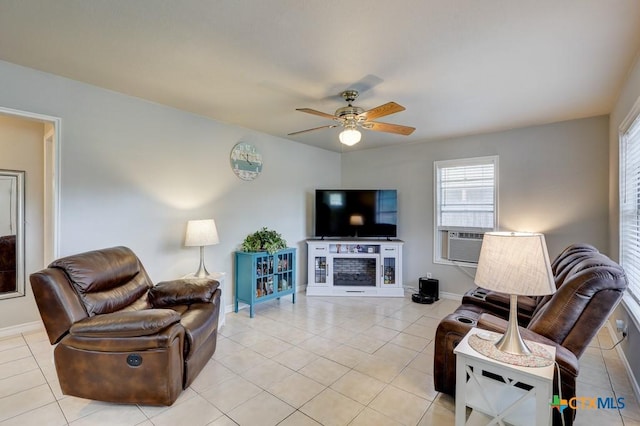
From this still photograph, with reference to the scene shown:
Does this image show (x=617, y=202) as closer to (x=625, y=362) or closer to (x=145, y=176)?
(x=625, y=362)

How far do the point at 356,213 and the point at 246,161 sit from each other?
79.5 inches

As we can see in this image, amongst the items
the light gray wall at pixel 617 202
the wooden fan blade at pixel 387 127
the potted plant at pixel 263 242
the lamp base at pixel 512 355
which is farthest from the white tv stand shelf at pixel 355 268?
the lamp base at pixel 512 355

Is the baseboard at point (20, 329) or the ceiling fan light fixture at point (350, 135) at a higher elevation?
the ceiling fan light fixture at point (350, 135)

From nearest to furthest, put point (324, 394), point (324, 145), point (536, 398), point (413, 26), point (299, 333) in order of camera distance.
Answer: point (536, 398) < point (413, 26) < point (324, 394) < point (299, 333) < point (324, 145)

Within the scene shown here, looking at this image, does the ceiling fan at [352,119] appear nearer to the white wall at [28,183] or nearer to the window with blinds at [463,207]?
the window with blinds at [463,207]

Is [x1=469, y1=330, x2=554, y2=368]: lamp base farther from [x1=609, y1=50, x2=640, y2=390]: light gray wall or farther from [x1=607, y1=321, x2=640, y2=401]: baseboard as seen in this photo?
[x1=607, y1=321, x2=640, y2=401]: baseboard

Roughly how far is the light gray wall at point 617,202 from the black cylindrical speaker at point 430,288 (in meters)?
1.95

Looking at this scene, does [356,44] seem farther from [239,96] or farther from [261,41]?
[239,96]

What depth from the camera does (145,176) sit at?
3301mm

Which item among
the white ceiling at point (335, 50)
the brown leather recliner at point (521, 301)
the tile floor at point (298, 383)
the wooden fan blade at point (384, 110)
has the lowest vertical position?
the tile floor at point (298, 383)

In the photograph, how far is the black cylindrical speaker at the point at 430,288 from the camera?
466 centimetres

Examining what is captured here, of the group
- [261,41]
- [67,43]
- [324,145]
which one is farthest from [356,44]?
[324,145]

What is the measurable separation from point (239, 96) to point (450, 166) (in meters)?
3.41

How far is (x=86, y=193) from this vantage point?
289 cm
